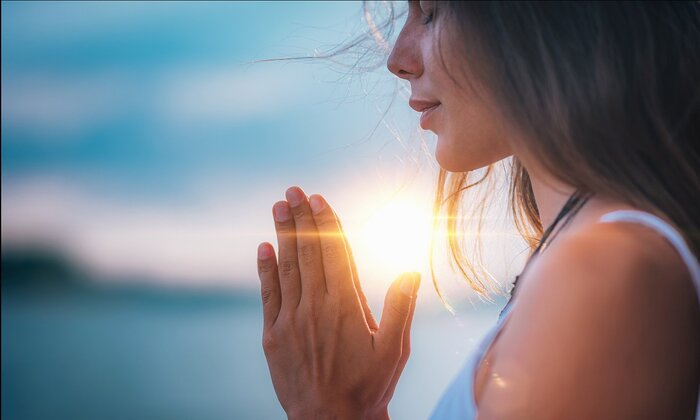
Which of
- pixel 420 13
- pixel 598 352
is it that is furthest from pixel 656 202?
pixel 420 13

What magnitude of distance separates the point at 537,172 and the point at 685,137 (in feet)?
1.32

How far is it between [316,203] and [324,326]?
0.44 meters

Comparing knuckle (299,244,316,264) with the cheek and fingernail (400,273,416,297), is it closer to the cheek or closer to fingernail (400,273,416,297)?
fingernail (400,273,416,297)

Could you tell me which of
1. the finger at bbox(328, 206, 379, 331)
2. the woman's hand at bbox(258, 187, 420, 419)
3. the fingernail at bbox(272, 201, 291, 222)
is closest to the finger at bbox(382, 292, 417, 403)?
the woman's hand at bbox(258, 187, 420, 419)

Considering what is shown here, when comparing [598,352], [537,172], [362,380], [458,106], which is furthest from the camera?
[362,380]

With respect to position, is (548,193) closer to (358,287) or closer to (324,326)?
(358,287)

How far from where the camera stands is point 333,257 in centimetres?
260

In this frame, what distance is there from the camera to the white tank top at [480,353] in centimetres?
166

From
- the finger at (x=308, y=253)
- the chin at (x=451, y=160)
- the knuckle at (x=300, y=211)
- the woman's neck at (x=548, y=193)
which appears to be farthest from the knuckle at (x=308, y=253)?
the woman's neck at (x=548, y=193)

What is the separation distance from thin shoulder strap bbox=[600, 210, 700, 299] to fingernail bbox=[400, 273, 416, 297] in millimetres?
898

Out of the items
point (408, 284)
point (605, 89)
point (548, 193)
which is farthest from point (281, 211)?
point (605, 89)

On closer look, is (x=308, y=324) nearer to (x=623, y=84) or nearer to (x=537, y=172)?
(x=537, y=172)

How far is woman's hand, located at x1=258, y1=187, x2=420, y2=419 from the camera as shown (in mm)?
2529

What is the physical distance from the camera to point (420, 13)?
252 centimetres
